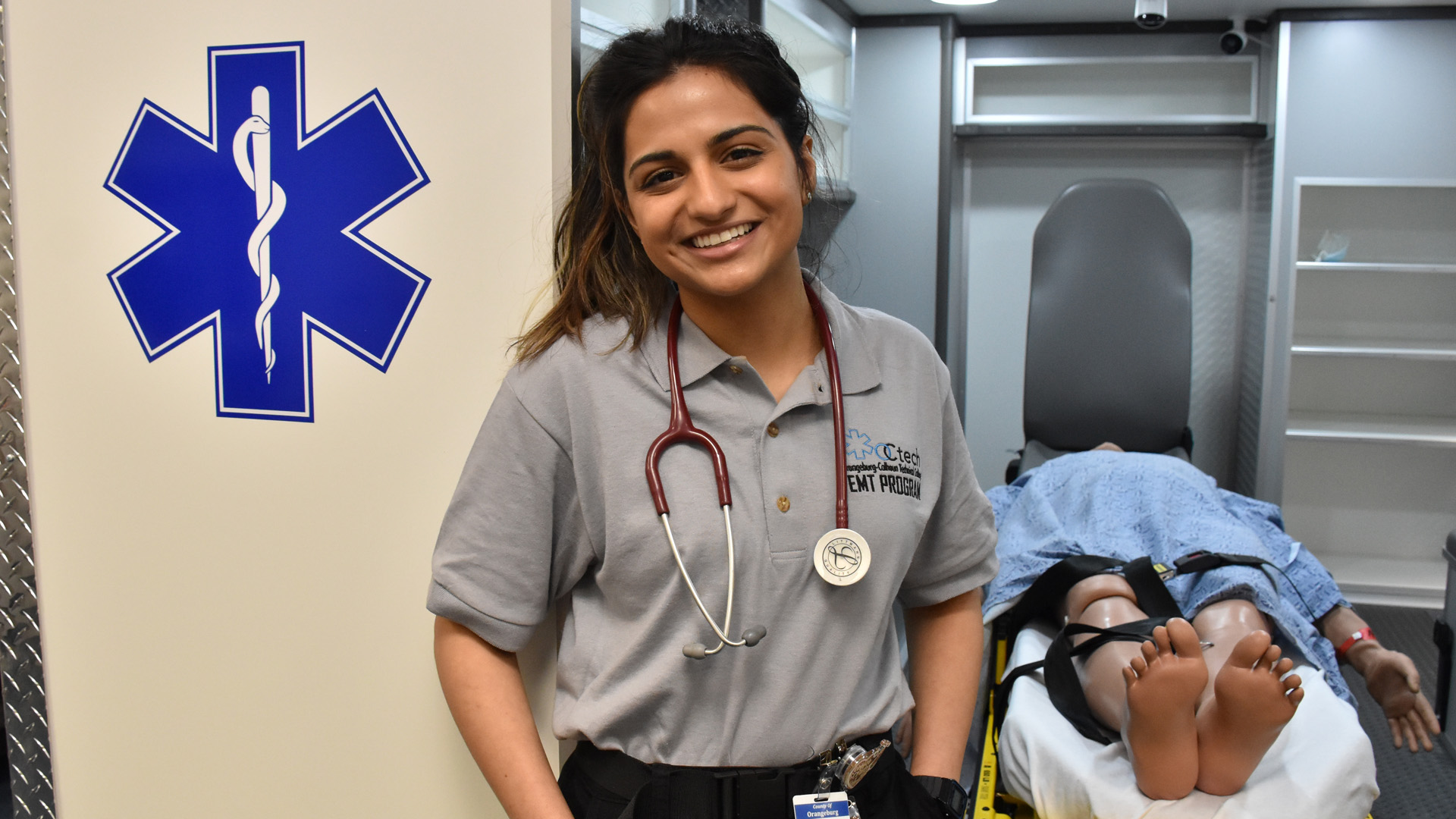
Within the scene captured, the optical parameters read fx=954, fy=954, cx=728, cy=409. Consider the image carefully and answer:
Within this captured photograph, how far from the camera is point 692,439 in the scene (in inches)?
35.2

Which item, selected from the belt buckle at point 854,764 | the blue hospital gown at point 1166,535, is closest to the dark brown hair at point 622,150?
the belt buckle at point 854,764

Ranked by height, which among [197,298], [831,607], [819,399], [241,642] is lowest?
[241,642]

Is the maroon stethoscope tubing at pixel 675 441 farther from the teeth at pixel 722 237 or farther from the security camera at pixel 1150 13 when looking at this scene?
the security camera at pixel 1150 13

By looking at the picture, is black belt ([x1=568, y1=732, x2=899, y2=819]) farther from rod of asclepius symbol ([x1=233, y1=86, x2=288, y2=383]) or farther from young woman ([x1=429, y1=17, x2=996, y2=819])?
rod of asclepius symbol ([x1=233, y1=86, x2=288, y2=383])

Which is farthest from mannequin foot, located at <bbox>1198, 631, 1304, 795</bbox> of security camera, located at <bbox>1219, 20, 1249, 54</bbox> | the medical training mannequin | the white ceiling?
security camera, located at <bbox>1219, 20, 1249, 54</bbox>

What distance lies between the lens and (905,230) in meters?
3.90

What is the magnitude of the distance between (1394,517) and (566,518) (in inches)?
167

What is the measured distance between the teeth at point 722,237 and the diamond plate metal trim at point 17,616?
39.2 inches

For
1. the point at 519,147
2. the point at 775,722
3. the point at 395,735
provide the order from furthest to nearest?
the point at 395,735
the point at 519,147
the point at 775,722

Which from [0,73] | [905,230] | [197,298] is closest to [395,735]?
[197,298]

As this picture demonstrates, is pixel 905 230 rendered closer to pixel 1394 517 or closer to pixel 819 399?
pixel 1394 517

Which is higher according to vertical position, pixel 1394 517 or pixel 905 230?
pixel 905 230

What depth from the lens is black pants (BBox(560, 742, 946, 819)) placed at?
2.85 feet

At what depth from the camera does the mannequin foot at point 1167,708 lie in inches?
52.9
